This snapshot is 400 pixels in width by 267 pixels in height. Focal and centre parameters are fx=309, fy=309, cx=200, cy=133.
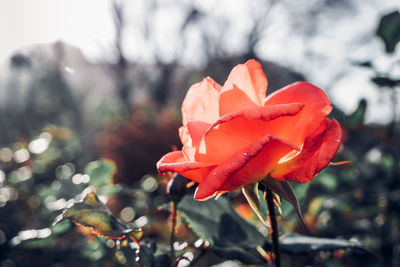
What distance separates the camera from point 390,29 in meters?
0.55

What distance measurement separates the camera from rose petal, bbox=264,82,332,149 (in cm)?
28

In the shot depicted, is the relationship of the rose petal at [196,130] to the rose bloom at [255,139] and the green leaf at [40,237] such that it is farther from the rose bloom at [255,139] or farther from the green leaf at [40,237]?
the green leaf at [40,237]

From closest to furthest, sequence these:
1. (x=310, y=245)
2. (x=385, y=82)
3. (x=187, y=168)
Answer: (x=187, y=168) → (x=310, y=245) → (x=385, y=82)

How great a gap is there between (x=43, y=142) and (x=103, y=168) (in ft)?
1.51

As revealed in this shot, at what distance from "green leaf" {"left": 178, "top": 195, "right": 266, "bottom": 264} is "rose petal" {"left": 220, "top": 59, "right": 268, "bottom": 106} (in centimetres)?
16

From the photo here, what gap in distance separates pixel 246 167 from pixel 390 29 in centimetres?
47

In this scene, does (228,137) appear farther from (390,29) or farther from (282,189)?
(390,29)

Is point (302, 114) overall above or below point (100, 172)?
above

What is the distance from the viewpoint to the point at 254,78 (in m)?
0.31

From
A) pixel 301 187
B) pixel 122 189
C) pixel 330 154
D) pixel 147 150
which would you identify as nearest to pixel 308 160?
pixel 330 154

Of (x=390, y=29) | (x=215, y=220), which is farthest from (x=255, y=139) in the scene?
(x=390, y=29)

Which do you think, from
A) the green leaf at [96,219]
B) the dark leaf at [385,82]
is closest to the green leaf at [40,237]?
the green leaf at [96,219]

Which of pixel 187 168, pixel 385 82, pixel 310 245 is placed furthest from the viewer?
pixel 385 82

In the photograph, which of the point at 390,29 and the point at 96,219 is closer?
the point at 96,219
